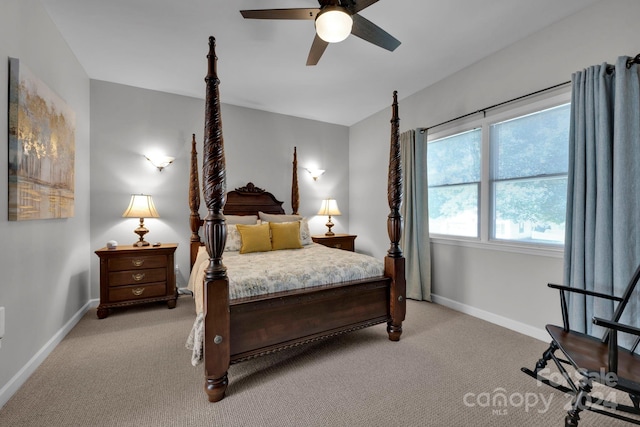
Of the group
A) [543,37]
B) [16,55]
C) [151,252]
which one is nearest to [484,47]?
[543,37]

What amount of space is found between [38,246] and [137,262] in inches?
41.2

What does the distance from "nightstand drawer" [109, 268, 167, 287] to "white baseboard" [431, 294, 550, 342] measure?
11.1 ft

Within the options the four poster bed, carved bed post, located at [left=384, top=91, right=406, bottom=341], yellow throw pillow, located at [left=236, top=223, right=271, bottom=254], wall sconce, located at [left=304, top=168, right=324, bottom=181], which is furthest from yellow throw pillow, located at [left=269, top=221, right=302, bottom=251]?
wall sconce, located at [left=304, top=168, right=324, bottom=181]

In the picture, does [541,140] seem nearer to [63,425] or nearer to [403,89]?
[403,89]

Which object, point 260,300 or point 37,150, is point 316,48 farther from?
point 37,150

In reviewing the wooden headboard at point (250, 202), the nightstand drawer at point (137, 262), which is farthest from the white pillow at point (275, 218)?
the nightstand drawer at point (137, 262)

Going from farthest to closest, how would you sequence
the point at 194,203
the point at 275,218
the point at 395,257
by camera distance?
the point at 275,218, the point at 194,203, the point at 395,257

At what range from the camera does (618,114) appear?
1.90 meters

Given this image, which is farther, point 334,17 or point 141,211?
point 141,211

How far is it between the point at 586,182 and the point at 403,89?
7.58 feet

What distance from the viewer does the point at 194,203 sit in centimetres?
357

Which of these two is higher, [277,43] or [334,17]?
[277,43]

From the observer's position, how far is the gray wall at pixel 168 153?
3355 mm

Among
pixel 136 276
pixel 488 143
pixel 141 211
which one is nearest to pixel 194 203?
pixel 141 211
